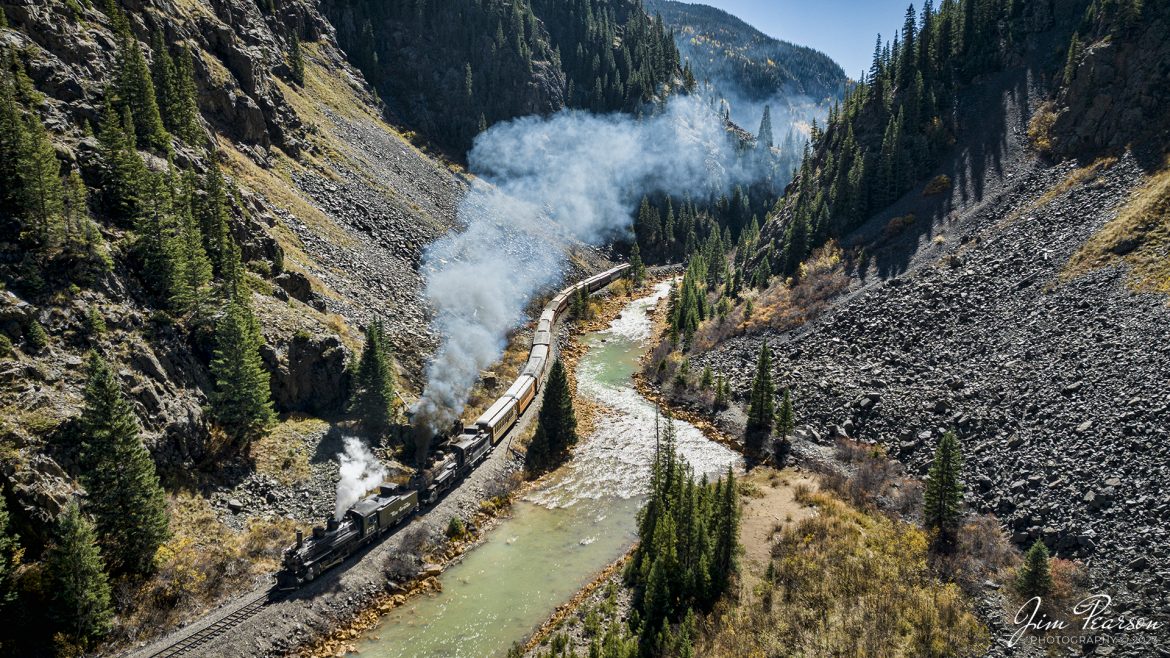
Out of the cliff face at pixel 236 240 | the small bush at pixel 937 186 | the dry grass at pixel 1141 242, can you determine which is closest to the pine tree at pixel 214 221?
the cliff face at pixel 236 240

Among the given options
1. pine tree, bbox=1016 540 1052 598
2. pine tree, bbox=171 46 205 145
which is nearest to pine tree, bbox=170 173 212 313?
pine tree, bbox=171 46 205 145

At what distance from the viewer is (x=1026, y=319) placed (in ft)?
130

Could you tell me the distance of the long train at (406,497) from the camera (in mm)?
26109

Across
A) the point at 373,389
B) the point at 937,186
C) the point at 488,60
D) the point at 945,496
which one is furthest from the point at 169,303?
the point at 488,60

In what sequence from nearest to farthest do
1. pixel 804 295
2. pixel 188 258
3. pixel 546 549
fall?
pixel 546 549, pixel 188 258, pixel 804 295

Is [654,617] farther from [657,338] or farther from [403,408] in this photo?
[657,338]

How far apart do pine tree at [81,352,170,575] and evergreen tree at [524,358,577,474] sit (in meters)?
21.4

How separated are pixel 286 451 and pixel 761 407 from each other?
31078 mm

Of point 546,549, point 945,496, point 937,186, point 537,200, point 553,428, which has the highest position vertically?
point 937,186

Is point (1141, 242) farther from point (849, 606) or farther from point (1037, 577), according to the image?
point (849, 606)

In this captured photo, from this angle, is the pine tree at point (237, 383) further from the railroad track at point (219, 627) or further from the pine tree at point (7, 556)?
the pine tree at point (7, 556)

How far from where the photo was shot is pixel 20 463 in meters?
21.7

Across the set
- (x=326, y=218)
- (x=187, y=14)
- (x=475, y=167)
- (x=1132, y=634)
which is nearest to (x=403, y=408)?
(x=326, y=218)

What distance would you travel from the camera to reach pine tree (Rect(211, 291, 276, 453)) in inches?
1216
